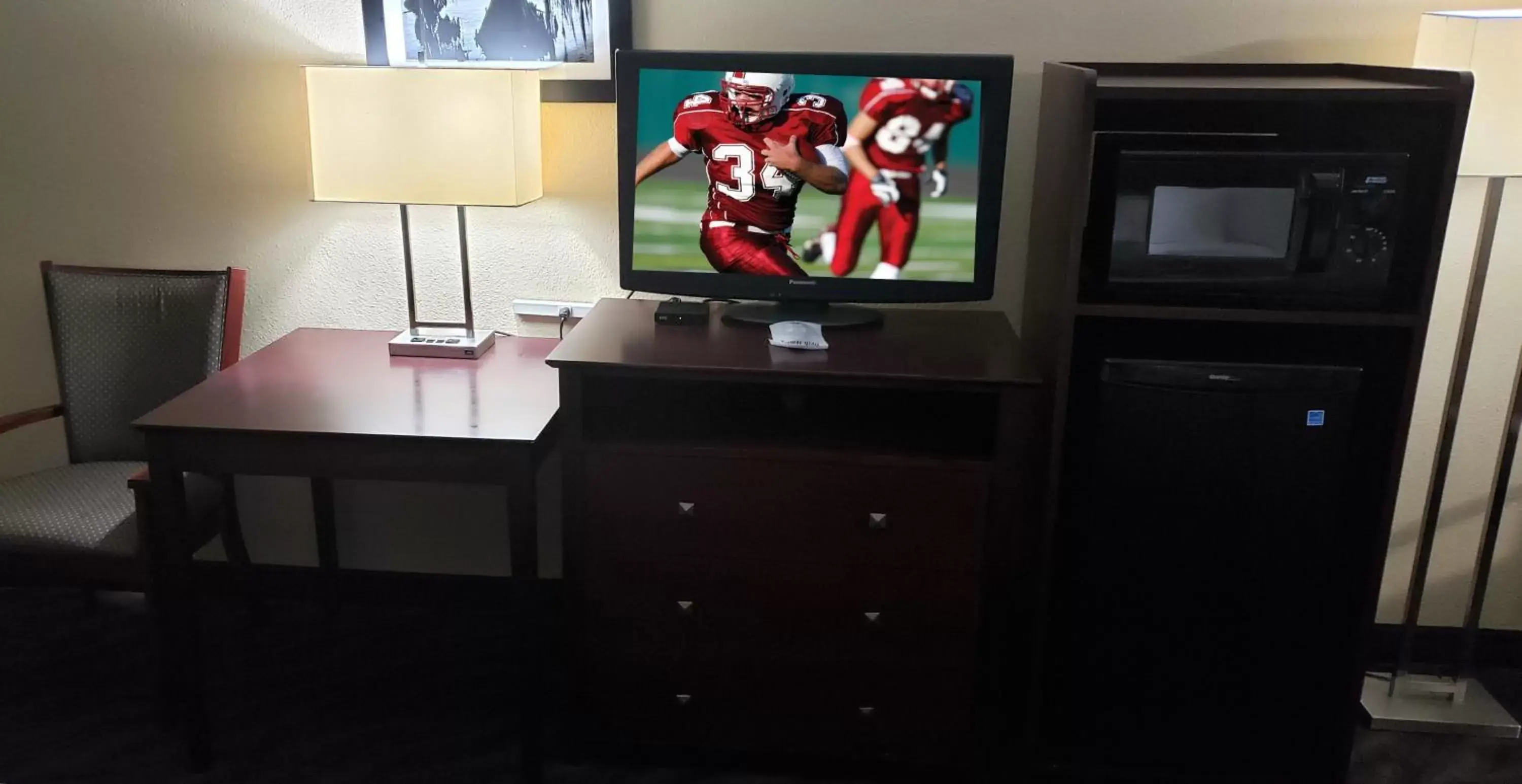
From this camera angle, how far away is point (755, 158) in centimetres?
216

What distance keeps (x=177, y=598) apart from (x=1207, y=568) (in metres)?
1.86

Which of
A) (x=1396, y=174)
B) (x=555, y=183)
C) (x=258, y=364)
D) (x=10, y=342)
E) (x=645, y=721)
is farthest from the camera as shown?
(x=10, y=342)

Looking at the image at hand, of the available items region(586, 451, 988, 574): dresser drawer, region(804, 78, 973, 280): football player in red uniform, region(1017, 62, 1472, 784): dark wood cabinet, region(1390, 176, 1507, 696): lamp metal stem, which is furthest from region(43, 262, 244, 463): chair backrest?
region(1390, 176, 1507, 696): lamp metal stem

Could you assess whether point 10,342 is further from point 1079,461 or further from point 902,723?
point 1079,461

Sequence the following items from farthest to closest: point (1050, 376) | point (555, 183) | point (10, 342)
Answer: point (10, 342) < point (555, 183) < point (1050, 376)

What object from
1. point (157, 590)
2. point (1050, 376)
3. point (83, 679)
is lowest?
point (83, 679)

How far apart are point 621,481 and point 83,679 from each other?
1369 mm

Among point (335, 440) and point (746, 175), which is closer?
point (335, 440)

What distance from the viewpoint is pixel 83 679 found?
8.07ft

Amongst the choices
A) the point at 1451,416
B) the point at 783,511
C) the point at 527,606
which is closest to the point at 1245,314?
the point at 1451,416

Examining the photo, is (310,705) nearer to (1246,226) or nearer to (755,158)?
(755,158)

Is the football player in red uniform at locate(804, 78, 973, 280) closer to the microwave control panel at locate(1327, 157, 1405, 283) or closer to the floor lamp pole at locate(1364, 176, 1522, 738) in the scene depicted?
the microwave control panel at locate(1327, 157, 1405, 283)

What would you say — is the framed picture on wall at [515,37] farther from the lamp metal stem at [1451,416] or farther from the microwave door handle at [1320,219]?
the lamp metal stem at [1451,416]

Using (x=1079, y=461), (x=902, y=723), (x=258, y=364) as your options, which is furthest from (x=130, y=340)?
(x=1079, y=461)
